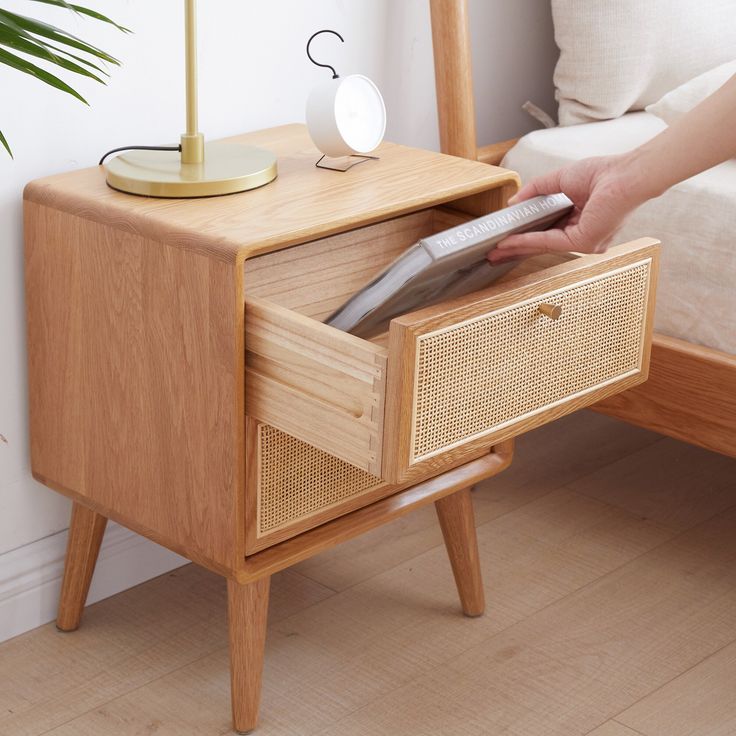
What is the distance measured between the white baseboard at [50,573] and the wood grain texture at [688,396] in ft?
2.15

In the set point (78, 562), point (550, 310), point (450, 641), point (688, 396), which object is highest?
point (550, 310)

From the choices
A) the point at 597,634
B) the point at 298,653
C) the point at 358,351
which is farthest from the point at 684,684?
the point at 358,351

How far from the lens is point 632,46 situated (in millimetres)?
1774

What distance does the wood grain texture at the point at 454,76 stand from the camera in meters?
1.64

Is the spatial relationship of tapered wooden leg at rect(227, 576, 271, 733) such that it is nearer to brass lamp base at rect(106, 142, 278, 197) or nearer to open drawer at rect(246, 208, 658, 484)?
open drawer at rect(246, 208, 658, 484)

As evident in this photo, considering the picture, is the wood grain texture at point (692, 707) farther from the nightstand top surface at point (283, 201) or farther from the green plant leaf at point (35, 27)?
the green plant leaf at point (35, 27)

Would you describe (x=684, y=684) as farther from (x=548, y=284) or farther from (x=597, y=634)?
(x=548, y=284)

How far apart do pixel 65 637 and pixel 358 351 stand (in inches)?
25.2

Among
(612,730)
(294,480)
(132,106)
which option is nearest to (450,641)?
(612,730)

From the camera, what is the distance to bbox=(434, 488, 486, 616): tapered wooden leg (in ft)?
4.71

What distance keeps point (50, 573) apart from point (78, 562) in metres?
0.08

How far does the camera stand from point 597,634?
1443mm

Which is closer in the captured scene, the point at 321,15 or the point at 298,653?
the point at 298,653

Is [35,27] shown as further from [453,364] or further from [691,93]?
[691,93]
